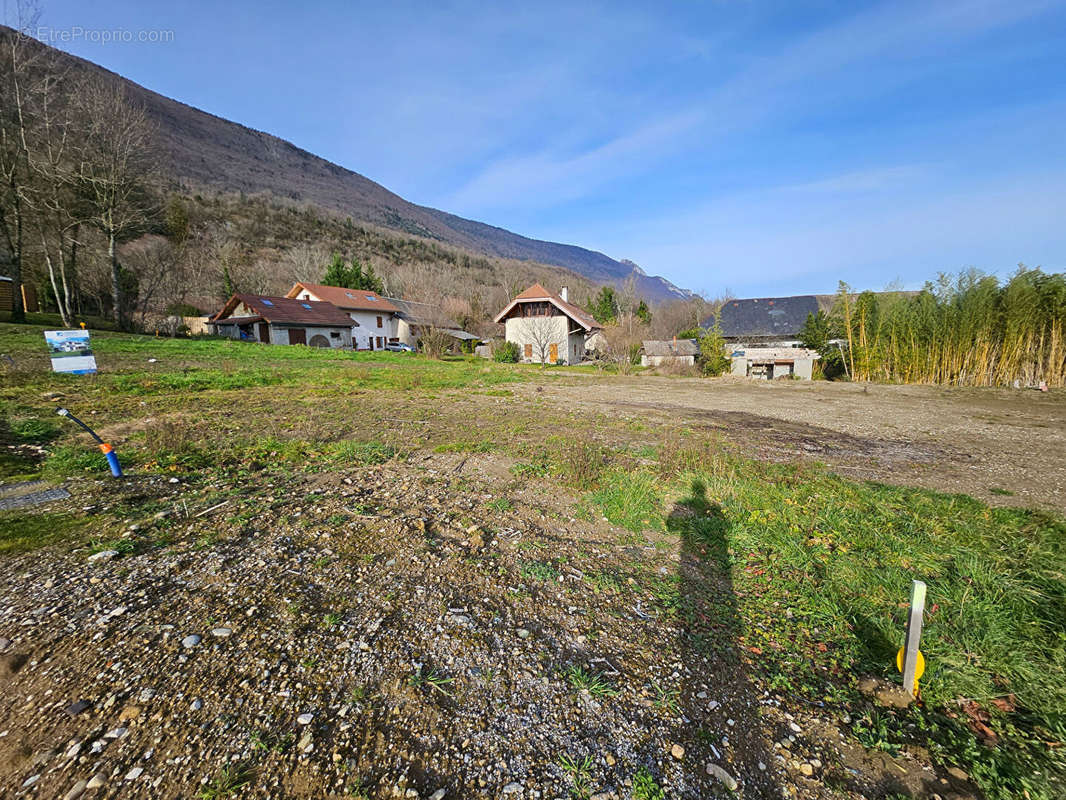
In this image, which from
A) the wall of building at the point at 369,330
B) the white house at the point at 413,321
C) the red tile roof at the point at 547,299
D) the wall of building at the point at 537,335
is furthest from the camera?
the white house at the point at 413,321

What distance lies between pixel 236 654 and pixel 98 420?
7.11 meters

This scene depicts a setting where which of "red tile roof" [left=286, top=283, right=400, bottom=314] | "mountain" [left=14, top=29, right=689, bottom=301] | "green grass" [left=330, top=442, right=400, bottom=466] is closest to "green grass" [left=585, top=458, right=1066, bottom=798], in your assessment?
"green grass" [left=330, top=442, right=400, bottom=466]

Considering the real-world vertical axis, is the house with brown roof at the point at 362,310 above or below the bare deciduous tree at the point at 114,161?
below

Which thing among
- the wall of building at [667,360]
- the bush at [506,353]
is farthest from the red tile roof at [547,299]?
the wall of building at [667,360]

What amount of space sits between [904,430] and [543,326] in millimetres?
26965

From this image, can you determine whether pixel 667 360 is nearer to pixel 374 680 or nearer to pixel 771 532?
pixel 771 532

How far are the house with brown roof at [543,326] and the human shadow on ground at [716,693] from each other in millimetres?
30878

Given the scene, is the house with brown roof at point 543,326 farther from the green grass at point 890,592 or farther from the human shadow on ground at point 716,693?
the human shadow on ground at point 716,693

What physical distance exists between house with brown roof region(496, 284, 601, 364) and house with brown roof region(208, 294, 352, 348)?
16.2 m

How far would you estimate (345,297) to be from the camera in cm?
4350

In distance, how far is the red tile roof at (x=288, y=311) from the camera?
108 ft

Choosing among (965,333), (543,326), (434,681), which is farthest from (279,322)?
(965,333)

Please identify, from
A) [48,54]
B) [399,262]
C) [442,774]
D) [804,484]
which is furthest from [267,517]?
[399,262]

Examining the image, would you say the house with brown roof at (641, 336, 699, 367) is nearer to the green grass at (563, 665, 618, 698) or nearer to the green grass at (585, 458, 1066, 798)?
the green grass at (585, 458, 1066, 798)
